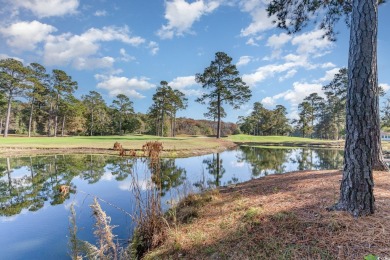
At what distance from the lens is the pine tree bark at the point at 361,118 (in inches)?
120

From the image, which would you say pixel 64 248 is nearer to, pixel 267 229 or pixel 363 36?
pixel 267 229

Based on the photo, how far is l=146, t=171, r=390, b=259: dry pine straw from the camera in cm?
243

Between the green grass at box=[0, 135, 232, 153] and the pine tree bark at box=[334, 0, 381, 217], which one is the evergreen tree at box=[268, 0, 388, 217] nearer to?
the pine tree bark at box=[334, 0, 381, 217]

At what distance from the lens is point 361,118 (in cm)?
308

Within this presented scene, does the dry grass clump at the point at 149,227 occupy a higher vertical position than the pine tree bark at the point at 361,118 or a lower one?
lower

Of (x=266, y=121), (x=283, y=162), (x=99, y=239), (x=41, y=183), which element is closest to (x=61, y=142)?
(x=41, y=183)

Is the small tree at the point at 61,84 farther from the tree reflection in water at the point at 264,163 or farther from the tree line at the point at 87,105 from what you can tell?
the tree reflection in water at the point at 264,163

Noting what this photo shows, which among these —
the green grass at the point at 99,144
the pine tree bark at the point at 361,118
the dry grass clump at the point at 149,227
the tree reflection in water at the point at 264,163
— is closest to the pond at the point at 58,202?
the dry grass clump at the point at 149,227

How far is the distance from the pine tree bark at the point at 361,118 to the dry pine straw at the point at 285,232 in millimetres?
263

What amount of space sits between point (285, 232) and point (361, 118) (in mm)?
1811

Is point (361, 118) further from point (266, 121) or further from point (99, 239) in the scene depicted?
point (266, 121)

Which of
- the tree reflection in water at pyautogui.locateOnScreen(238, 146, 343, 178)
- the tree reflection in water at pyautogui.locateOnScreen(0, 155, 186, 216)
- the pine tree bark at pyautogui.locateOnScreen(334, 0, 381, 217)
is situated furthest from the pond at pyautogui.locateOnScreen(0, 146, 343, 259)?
the pine tree bark at pyautogui.locateOnScreen(334, 0, 381, 217)

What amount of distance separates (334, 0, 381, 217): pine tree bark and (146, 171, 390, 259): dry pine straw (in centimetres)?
26

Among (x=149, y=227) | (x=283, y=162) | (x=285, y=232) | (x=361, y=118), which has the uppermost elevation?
(x=361, y=118)
